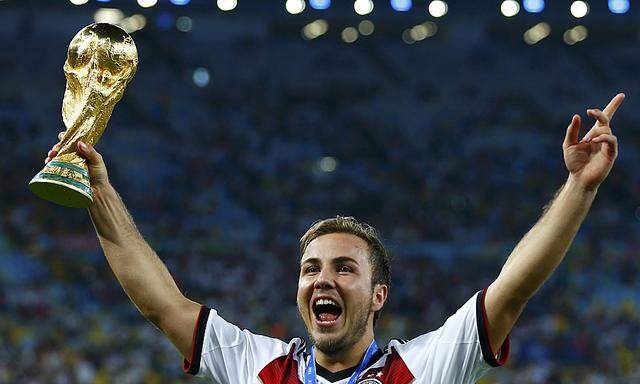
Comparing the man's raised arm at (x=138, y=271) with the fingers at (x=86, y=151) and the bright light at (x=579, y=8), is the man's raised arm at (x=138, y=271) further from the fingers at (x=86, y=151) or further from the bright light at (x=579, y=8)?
the bright light at (x=579, y=8)

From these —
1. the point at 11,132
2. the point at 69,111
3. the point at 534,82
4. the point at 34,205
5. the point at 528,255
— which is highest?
the point at 534,82

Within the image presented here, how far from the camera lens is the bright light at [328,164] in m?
20.2

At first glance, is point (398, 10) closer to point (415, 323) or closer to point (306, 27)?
point (306, 27)

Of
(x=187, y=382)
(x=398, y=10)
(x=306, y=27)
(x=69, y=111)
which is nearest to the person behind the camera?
(x=69, y=111)

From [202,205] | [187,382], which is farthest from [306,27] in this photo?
[187,382]

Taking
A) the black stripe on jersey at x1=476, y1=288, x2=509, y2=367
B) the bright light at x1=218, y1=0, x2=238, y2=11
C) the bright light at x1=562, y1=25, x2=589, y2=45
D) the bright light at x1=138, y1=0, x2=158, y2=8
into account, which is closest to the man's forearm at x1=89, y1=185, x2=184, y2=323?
the black stripe on jersey at x1=476, y1=288, x2=509, y2=367

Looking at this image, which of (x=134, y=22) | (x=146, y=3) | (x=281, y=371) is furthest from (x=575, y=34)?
(x=281, y=371)

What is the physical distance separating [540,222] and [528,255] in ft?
0.50

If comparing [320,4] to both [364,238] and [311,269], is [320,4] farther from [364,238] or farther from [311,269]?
[311,269]

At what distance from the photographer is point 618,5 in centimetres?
1898

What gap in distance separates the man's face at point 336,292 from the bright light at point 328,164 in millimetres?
16375

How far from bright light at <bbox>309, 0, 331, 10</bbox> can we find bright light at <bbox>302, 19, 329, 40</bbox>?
0.98 metres

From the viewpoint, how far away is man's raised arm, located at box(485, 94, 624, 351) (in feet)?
10.6

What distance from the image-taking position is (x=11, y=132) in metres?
19.9
